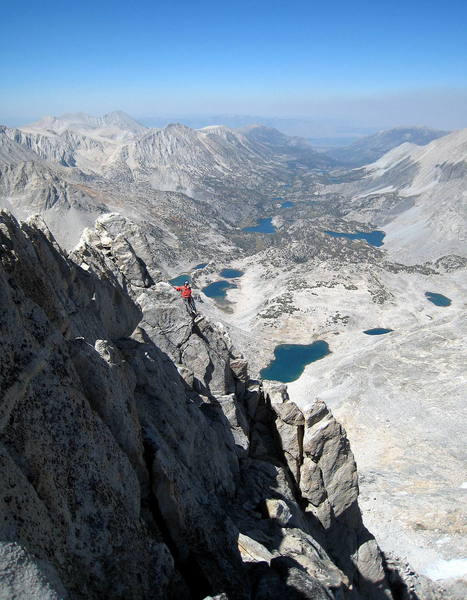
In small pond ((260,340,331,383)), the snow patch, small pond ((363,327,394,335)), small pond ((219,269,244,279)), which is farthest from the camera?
small pond ((219,269,244,279))

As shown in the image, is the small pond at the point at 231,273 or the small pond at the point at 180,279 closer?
the small pond at the point at 180,279

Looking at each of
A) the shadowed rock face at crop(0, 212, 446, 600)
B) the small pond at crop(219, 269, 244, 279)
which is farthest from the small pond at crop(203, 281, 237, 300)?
the shadowed rock face at crop(0, 212, 446, 600)

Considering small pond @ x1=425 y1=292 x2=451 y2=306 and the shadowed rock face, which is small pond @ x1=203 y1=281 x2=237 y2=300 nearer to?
small pond @ x1=425 y1=292 x2=451 y2=306

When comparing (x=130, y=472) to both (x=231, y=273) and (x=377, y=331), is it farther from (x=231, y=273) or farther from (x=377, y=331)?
(x=231, y=273)

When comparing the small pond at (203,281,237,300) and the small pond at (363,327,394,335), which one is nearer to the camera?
the small pond at (363,327,394,335)

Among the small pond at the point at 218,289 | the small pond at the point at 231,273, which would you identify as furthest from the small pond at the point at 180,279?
the small pond at the point at 231,273

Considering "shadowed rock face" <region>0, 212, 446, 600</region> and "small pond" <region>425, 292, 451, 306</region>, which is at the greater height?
"shadowed rock face" <region>0, 212, 446, 600</region>

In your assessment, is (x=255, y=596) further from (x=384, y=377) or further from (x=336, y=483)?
(x=384, y=377)

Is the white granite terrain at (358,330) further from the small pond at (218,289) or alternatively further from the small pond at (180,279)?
the small pond at (180,279)
